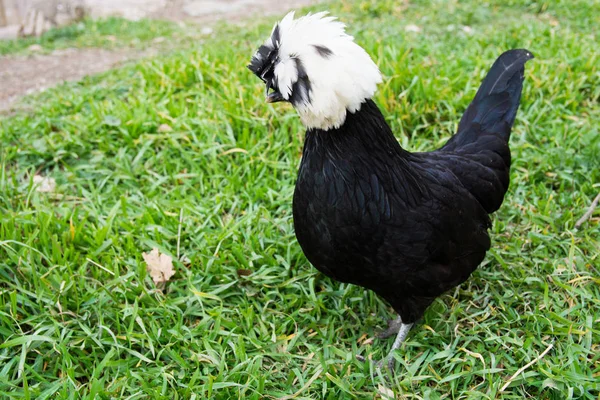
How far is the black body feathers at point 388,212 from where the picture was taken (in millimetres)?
1975

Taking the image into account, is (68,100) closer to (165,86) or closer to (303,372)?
(165,86)

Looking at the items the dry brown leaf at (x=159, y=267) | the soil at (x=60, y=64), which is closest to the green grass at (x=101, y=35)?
the soil at (x=60, y=64)

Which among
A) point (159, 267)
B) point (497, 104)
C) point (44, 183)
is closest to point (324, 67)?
point (497, 104)

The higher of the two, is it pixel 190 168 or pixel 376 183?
pixel 376 183

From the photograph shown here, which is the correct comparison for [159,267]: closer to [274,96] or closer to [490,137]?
[274,96]

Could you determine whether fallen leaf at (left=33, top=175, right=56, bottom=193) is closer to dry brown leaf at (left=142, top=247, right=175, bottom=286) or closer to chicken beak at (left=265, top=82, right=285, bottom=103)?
dry brown leaf at (left=142, top=247, right=175, bottom=286)

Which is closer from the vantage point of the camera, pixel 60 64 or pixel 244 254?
pixel 244 254

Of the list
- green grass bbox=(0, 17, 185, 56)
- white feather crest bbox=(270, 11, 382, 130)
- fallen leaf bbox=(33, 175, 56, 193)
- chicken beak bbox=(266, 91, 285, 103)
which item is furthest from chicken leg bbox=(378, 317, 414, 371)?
green grass bbox=(0, 17, 185, 56)

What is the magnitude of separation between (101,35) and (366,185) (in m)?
5.75

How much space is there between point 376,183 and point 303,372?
96cm

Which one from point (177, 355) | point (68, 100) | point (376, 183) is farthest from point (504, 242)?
point (68, 100)

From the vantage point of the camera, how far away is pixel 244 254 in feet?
9.30

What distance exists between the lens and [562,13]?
5.50m

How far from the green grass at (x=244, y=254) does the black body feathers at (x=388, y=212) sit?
38cm
